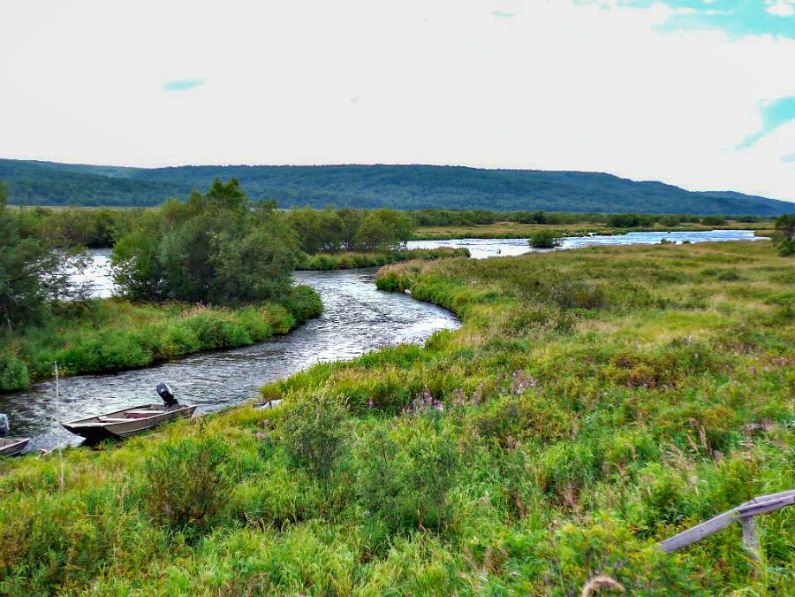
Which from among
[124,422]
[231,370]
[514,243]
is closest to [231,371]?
[231,370]

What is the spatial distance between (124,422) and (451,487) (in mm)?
10303

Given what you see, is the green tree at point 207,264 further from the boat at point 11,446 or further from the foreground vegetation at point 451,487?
the boat at point 11,446

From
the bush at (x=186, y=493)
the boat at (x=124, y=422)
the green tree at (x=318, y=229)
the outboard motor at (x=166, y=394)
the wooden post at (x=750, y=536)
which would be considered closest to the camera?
the wooden post at (x=750, y=536)

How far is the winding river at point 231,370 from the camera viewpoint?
17047 mm

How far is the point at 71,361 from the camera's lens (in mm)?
22344

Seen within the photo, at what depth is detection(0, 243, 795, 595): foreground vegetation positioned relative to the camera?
16.5 ft

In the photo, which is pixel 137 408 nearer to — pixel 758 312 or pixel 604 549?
pixel 604 549

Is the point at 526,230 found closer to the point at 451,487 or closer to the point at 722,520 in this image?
the point at 451,487

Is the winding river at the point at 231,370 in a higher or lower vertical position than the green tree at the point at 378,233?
lower

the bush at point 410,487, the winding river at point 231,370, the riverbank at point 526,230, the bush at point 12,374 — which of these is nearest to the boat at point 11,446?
the winding river at point 231,370

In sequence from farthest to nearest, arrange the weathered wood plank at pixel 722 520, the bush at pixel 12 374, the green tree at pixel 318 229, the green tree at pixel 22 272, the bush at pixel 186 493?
1. the green tree at pixel 318 229
2. the green tree at pixel 22 272
3. the bush at pixel 12 374
4. the bush at pixel 186 493
5. the weathered wood plank at pixel 722 520

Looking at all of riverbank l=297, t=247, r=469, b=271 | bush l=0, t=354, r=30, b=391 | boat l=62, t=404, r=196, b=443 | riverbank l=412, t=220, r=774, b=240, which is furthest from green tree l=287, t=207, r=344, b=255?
boat l=62, t=404, r=196, b=443

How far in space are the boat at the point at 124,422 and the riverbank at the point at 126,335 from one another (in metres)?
6.99

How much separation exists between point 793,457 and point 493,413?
17.1 feet
